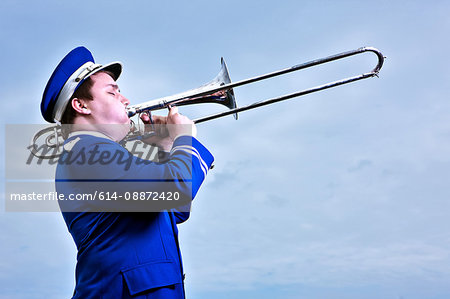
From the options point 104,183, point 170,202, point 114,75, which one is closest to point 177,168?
point 170,202

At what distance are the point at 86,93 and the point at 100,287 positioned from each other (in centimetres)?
128

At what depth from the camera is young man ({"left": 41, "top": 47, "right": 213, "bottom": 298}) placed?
2.77 metres

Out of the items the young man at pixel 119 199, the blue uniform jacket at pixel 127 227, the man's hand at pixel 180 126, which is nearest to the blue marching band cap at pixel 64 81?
the young man at pixel 119 199

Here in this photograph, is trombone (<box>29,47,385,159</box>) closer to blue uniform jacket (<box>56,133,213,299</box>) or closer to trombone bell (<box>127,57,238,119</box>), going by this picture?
trombone bell (<box>127,57,238,119</box>)

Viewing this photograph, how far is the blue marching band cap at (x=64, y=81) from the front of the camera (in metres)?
3.28

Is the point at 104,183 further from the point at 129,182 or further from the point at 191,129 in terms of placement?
the point at 191,129

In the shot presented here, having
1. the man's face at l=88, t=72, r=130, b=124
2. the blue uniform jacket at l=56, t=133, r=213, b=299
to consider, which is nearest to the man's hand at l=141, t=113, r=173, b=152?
the man's face at l=88, t=72, r=130, b=124

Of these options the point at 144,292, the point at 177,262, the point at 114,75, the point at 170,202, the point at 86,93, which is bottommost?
the point at 144,292

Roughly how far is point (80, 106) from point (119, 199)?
0.81 m

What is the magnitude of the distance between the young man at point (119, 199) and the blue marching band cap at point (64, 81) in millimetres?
43

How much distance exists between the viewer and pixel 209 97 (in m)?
4.32

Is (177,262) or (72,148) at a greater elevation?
(72,148)

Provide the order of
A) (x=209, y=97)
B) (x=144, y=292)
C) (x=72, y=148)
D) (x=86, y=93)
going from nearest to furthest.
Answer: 1. (x=144, y=292)
2. (x=72, y=148)
3. (x=86, y=93)
4. (x=209, y=97)

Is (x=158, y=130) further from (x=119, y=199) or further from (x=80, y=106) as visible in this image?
(x=119, y=199)
